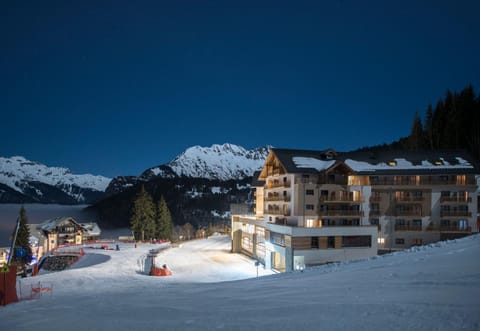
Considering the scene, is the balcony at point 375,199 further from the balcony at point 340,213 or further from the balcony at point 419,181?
the balcony at point 340,213

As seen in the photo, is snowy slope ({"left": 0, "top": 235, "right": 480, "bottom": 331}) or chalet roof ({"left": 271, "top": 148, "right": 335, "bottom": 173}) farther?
chalet roof ({"left": 271, "top": 148, "right": 335, "bottom": 173})

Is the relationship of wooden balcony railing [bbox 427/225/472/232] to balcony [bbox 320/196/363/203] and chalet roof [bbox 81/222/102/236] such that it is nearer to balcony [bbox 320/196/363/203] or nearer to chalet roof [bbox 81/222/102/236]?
balcony [bbox 320/196/363/203]

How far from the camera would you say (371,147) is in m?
123

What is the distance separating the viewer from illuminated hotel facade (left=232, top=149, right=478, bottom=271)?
42.6 m

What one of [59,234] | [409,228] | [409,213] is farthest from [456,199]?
[59,234]

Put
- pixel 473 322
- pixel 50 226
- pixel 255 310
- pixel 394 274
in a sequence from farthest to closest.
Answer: pixel 50 226 → pixel 394 274 → pixel 255 310 → pixel 473 322

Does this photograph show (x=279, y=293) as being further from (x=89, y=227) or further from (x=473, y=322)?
(x=89, y=227)

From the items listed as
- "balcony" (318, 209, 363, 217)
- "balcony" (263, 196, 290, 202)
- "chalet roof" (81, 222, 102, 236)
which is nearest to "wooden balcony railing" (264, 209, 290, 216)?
"balcony" (263, 196, 290, 202)

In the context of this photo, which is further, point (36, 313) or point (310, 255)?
point (310, 255)

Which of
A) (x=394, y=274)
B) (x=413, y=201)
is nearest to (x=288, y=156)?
(x=413, y=201)

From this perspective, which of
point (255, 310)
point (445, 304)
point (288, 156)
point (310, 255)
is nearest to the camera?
point (445, 304)

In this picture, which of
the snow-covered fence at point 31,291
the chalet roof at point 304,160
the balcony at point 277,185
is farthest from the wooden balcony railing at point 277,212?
the snow-covered fence at point 31,291

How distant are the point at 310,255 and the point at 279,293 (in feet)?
85.6

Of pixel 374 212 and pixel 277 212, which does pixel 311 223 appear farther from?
pixel 374 212
